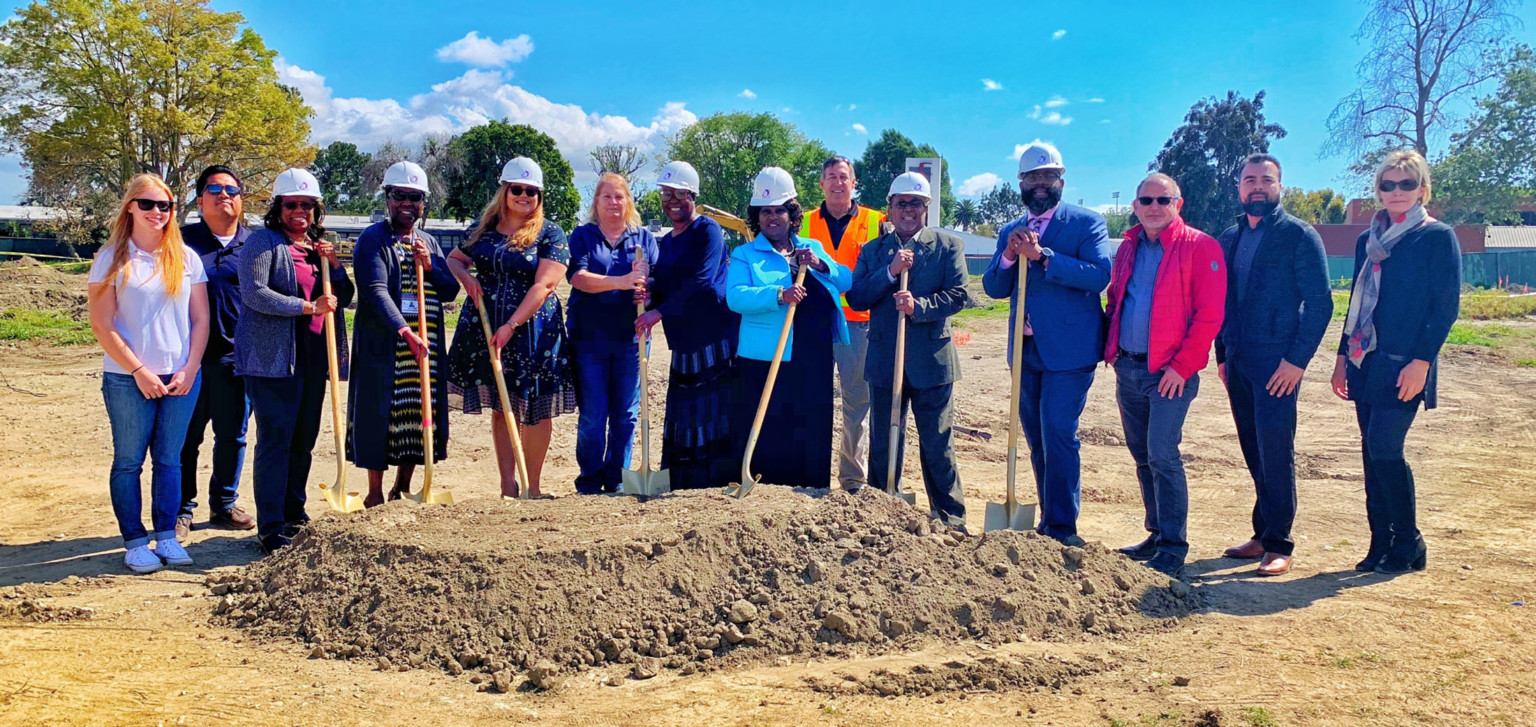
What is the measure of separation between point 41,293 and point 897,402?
17543mm

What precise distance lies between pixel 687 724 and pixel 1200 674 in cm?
188

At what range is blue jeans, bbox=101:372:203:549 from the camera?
4.57 meters

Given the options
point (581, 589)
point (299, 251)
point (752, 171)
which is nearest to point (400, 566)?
point (581, 589)

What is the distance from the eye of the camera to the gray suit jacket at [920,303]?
499cm

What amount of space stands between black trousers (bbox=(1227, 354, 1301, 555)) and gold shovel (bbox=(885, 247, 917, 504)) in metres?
1.67

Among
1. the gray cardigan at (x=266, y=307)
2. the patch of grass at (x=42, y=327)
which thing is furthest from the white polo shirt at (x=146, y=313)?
the patch of grass at (x=42, y=327)

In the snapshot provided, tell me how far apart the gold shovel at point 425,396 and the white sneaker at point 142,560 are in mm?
1192

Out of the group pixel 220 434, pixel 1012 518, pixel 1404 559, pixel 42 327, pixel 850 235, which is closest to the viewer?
pixel 1404 559

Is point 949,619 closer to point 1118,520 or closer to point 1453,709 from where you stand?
point 1453,709

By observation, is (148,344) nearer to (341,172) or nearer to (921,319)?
(921,319)

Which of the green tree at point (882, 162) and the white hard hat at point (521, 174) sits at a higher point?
the green tree at point (882, 162)

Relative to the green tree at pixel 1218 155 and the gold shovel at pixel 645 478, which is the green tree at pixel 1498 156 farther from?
the gold shovel at pixel 645 478

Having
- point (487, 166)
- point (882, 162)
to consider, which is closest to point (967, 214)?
point (882, 162)

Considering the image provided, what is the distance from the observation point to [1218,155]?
4425cm
